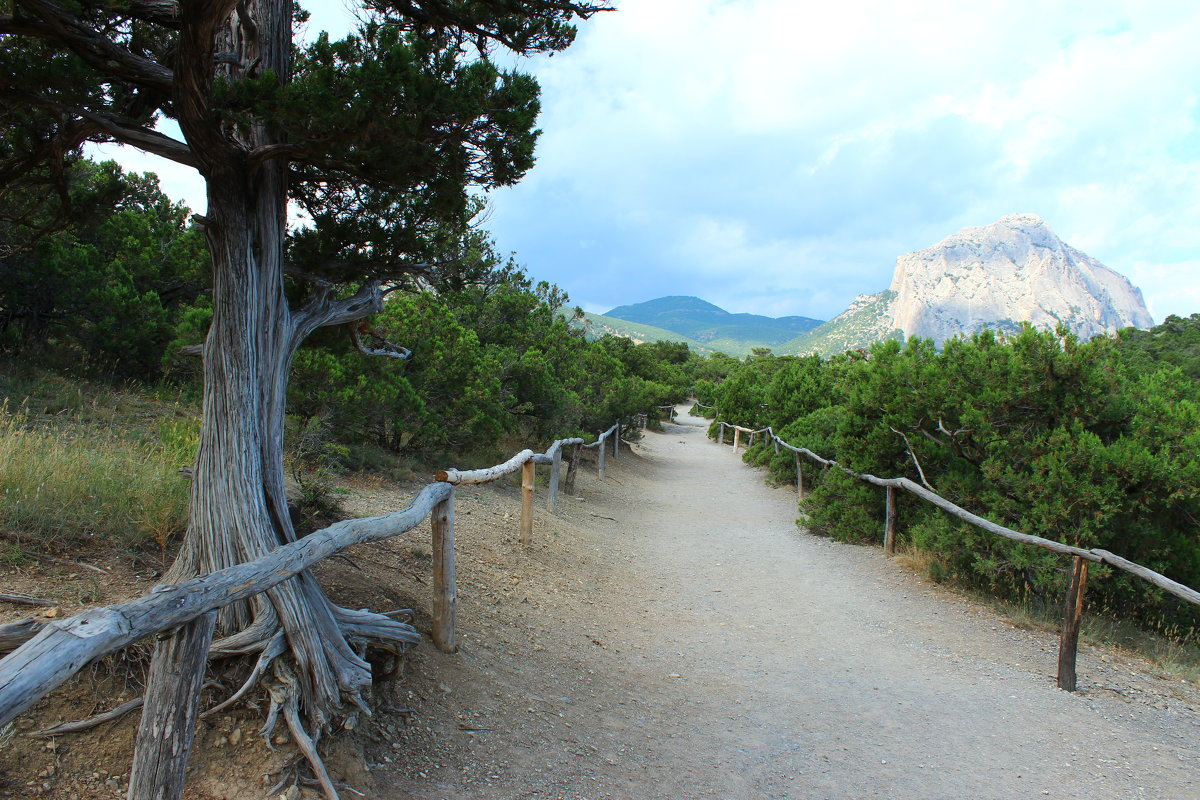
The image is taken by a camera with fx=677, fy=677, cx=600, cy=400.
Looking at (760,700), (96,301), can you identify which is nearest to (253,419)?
(760,700)

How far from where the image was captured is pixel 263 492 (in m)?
3.38

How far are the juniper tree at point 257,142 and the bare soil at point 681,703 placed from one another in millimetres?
465

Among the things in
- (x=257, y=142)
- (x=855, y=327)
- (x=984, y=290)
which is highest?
(x=984, y=290)

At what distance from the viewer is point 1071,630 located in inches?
185

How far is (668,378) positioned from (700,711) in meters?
28.3

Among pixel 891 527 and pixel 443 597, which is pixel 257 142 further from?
pixel 891 527

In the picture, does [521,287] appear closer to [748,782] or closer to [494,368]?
[494,368]

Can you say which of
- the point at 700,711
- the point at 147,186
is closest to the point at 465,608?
the point at 700,711

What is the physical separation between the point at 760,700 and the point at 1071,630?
7.44ft

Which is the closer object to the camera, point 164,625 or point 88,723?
point 164,625

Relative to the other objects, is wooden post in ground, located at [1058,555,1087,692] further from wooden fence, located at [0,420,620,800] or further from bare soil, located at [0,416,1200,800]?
wooden fence, located at [0,420,620,800]

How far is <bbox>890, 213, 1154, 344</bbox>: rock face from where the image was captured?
128m

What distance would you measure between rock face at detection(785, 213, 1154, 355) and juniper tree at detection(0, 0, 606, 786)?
117 m

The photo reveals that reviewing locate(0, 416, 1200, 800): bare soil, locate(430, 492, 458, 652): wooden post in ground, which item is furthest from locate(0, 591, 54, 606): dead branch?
locate(430, 492, 458, 652): wooden post in ground
